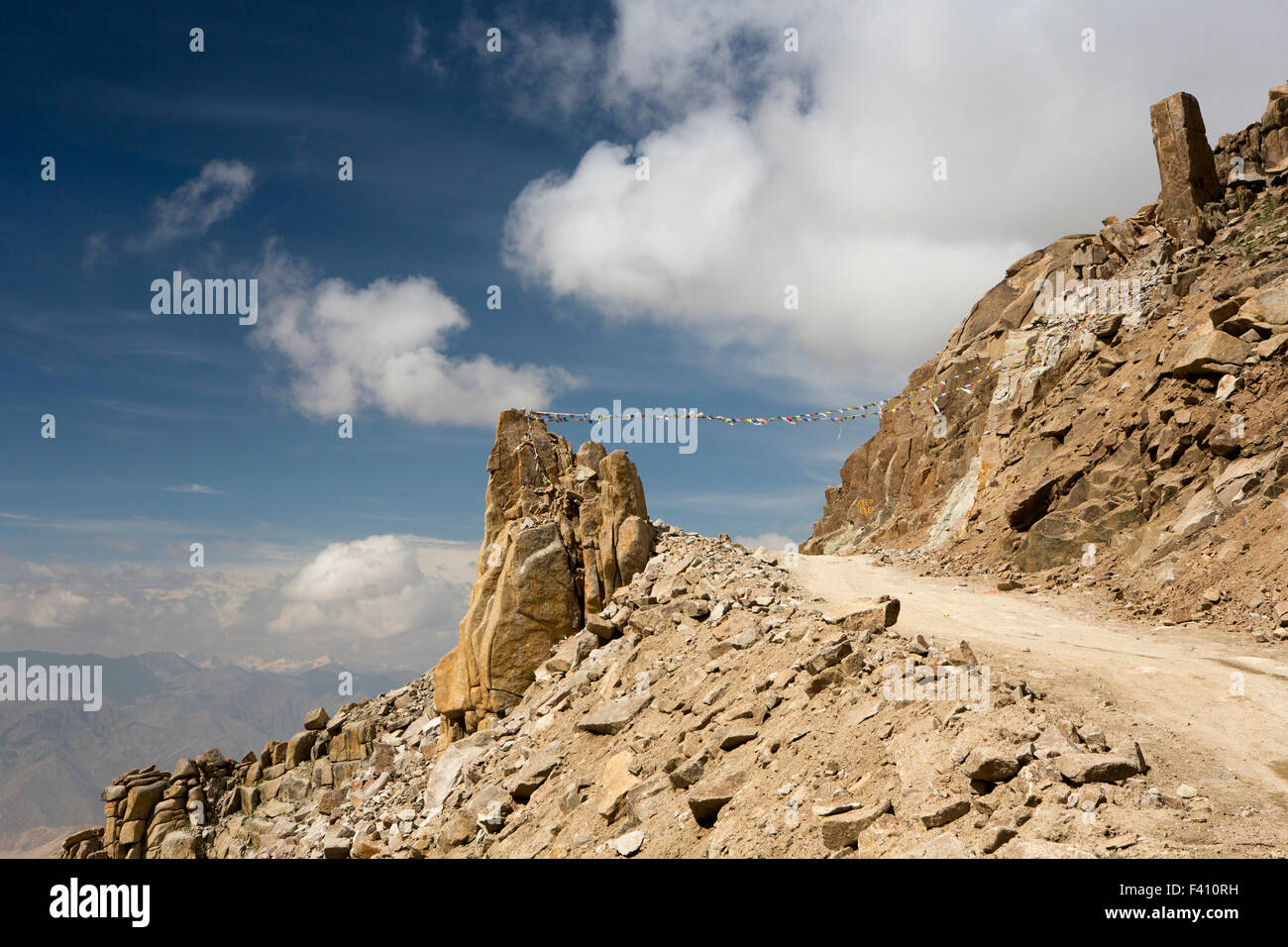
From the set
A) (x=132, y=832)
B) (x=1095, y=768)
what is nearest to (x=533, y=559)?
(x=1095, y=768)

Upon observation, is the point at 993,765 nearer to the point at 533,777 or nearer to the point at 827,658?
the point at 827,658

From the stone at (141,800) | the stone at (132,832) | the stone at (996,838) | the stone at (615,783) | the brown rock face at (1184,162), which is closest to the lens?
the stone at (996,838)

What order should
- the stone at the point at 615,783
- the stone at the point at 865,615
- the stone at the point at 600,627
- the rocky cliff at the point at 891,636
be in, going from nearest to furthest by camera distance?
the rocky cliff at the point at 891,636 < the stone at the point at 615,783 < the stone at the point at 865,615 < the stone at the point at 600,627

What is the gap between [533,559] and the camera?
2400 cm

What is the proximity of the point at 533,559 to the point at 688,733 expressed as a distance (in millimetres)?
10844

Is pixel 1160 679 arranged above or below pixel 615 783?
above

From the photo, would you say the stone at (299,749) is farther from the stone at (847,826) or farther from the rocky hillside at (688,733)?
the stone at (847,826)

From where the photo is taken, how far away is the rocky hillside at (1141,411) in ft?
69.3

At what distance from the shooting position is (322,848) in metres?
22.0

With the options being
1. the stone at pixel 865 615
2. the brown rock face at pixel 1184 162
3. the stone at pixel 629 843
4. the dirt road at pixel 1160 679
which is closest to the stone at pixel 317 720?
the dirt road at pixel 1160 679

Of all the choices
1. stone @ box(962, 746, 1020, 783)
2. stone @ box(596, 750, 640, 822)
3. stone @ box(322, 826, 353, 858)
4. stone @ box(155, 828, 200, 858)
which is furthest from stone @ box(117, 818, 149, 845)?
stone @ box(962, 746, 1020, 783)

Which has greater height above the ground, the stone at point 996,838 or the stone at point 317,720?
the stone at point 996,838

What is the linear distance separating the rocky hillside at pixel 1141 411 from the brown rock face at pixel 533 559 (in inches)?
537
